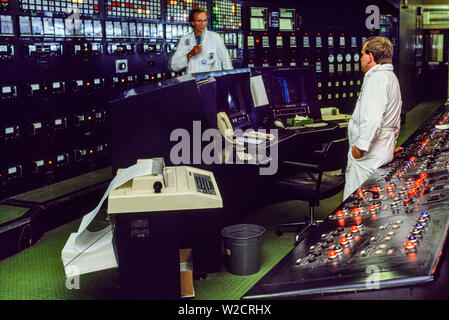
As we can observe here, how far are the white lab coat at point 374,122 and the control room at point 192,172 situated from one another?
0.01m

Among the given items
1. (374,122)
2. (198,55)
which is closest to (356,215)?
(374,122)

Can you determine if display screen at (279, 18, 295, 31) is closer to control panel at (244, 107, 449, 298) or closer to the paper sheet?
the paper sheet

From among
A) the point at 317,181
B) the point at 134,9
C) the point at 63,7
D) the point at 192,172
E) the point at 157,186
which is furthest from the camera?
the point at 134,9

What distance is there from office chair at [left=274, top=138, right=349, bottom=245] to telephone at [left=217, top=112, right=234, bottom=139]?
1.39ft

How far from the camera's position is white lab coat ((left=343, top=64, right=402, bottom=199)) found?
118 inches

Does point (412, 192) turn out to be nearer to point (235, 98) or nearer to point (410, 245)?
point (410, 245)

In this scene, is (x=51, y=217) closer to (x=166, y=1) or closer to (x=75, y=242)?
(x=75, y=242)

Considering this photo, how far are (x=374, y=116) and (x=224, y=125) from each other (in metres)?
1.03

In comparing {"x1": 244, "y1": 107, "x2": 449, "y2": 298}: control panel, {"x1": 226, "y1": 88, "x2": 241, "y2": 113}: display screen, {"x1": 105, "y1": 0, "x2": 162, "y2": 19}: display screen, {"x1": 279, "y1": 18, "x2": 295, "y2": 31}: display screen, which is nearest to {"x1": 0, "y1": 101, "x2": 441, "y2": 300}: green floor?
{"x1": 226, "y1": 88, "x2": 241, "y2": 113}: display screen

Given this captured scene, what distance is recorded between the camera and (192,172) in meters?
2.68

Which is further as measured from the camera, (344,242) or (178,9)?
(178,9)

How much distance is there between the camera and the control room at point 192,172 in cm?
151
